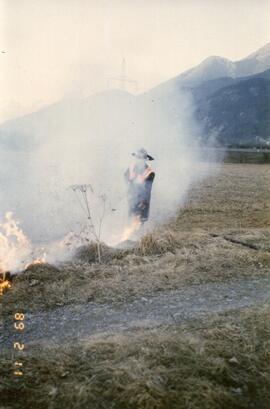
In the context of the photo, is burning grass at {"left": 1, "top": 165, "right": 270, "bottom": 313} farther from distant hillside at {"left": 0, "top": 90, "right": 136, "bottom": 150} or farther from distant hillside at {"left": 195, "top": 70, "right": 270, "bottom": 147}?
distant hillside at {"left": 195, "top": 70, "right": 270, "bottom": 147}

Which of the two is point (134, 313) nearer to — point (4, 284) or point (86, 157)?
point (4, 284)

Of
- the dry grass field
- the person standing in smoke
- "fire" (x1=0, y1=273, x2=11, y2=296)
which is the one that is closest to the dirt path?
the dry grass field

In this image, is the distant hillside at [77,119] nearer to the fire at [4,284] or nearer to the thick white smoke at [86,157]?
the thick white smoke at [86,157]

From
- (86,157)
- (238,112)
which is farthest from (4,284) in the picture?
(238,112)

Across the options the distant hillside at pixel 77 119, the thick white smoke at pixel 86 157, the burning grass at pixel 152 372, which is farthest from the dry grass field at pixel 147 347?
the distant hillside at pixel 77 119

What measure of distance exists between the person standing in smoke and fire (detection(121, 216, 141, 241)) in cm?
3

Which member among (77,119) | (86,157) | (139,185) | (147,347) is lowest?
(147,347)

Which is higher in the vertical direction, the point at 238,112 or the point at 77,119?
the point at 238,112

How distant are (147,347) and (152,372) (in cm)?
51

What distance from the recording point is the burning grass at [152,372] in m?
3.52

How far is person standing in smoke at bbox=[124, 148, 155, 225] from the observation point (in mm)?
10180

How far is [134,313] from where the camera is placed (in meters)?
5.55

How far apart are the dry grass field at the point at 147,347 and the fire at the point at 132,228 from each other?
1.78m

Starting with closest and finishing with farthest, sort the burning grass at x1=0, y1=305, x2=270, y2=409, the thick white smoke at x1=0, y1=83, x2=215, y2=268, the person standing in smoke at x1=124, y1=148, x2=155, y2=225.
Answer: the burning grass at x1=0, y1=305, x2=270, y2=409 → the person standing in smoke at x1=124, y1=148, x2=155, y2=225 → the thick white smoke at x1=0, y1=83, x2=215, y2=268
